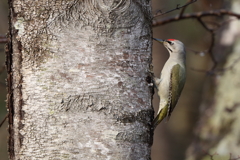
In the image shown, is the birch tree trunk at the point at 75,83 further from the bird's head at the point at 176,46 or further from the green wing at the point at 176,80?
the bird's head at the point at 176,46

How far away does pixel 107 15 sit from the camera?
2295 mm

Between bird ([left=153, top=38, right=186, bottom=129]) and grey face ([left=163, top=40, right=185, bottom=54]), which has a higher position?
grey face ([left=163, top=40, right=185, bottom=54])

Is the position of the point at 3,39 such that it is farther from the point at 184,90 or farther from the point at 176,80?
the point at 184,90

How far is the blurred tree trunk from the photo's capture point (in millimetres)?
5992

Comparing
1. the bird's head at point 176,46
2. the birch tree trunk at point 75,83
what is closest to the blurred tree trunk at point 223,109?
the bird's head at point 176,46

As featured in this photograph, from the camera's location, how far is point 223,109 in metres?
6.54

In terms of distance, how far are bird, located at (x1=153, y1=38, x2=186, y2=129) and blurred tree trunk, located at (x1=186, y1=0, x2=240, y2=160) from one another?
1737mm

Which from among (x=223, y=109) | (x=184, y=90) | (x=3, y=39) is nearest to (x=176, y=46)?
(x=3, y=39)

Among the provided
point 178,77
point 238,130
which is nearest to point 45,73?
point 178,77

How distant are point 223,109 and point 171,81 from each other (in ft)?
9.17

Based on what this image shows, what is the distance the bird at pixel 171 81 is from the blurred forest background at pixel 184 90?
9.78 feet

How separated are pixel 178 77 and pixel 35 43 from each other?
223 cm

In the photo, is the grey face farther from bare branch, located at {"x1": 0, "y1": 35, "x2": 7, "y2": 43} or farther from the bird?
bare branch, located at {"x1": 0, "y1": 35, "x2": 7, "y2": 43}

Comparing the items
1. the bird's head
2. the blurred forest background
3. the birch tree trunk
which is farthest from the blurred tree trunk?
the birch tree trunk
